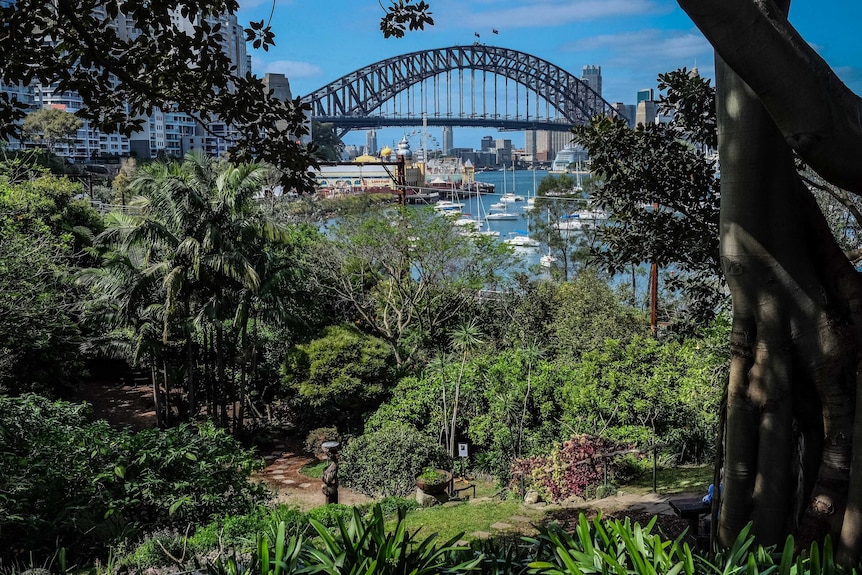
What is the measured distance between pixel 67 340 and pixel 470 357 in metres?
7.18

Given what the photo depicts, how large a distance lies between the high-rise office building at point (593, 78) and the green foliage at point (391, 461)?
71.4m

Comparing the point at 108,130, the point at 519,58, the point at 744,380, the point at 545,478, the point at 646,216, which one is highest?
the point at 519,58

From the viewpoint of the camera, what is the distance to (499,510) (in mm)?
7246

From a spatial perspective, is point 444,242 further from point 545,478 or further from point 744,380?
point 744,380

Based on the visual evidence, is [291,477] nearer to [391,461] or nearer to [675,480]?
[391,461]

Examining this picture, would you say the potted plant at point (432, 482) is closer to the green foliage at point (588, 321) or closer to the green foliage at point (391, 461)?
the green foliage at point (391, 461)

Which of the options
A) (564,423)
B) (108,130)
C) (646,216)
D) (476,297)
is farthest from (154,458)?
(476,297)

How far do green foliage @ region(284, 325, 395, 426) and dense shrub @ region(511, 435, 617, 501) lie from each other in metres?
4.56

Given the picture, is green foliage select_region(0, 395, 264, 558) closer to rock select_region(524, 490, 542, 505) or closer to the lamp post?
the lamp post

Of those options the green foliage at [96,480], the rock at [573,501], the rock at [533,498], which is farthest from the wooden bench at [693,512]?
the rock at [533,498]

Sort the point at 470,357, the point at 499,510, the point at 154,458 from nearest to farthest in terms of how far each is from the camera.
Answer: the point at 154,458, the point at 499,510, the point at 470,357

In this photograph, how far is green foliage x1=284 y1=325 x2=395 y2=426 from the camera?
12.6 meters

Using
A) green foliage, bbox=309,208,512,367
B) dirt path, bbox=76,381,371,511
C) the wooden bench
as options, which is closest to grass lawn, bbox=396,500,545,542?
the wooden bench

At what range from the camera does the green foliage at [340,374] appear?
12641 mm
